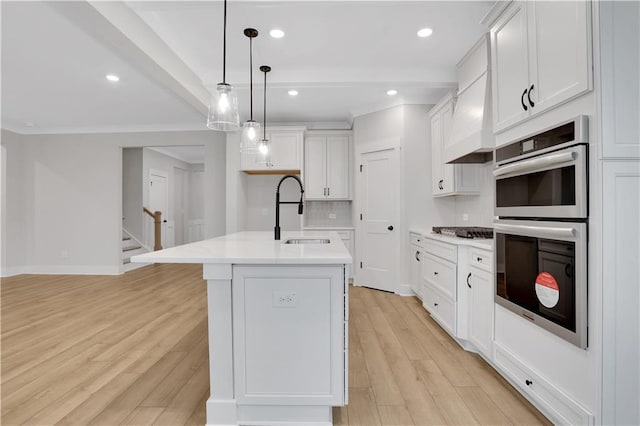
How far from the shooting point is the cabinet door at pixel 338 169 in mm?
5160

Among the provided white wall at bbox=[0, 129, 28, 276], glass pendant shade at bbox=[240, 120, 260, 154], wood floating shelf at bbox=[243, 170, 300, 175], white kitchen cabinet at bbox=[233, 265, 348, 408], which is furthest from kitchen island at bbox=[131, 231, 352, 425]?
white wall at bbox=[0, 129, 28, 276]

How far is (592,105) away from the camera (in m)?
1.38

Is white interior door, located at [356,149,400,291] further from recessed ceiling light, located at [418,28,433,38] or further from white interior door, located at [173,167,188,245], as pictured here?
white interior door, located at [173,167,188,245]

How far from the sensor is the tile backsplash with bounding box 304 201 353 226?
5398 millimetres

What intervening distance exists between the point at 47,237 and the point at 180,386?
551cm

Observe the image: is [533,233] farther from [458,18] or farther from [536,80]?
[458,18]

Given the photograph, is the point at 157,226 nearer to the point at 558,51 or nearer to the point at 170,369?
the point at 170,369

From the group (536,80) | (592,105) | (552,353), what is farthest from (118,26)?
(552,353)

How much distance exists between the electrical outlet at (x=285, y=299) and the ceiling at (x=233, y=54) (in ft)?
6.93

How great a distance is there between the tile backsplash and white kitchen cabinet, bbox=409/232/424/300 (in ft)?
4.79

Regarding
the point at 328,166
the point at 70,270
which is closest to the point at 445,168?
the point at 328,166

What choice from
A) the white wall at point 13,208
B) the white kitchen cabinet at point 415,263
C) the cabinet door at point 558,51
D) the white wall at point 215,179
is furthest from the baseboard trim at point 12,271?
the cabinet door at point 558,51

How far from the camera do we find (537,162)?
1.65 metres

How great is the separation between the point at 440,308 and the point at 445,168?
158 cm
